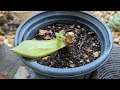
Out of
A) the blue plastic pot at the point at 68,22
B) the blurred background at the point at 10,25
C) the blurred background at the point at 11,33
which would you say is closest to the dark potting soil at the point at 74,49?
the blue plastic pot at the point at 68,22

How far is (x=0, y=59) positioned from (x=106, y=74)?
0.68 meters

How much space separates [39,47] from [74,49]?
229 mm

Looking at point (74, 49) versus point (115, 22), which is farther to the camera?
point (115, 22)

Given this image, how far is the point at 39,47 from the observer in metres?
1.07

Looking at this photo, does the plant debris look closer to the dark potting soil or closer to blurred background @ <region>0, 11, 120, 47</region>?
blurred background @ <region>0, 11, 120, 47</region>

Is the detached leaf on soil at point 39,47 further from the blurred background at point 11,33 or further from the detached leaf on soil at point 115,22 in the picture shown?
the detached leaf on soil at point 115,22

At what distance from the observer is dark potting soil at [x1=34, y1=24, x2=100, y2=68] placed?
117cm

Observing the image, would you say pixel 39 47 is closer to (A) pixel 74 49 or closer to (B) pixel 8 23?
(A) pixel 74 49

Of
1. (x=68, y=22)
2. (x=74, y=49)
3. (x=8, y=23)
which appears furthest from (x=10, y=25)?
(x=74, y=49)

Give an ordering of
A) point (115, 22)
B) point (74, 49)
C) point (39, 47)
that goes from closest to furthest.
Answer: point (39, 47) < point (74, 49) < point (115, 22)

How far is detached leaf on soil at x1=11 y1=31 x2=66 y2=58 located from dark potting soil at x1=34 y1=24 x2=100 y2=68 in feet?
0.25

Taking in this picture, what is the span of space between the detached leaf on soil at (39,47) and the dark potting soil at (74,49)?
77mm
